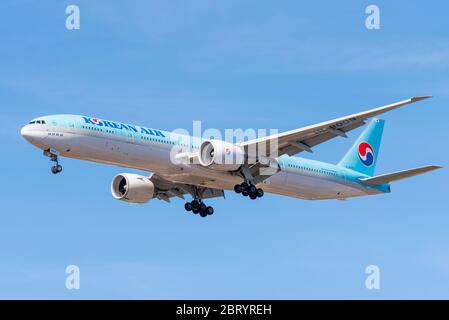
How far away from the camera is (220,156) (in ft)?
189

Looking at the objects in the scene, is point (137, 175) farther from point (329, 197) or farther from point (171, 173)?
point (329, 197)

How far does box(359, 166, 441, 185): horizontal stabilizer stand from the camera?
59.7m

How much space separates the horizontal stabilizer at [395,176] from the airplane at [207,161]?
0.02 meters

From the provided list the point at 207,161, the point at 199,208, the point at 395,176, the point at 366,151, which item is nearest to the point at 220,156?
the point at 207,161

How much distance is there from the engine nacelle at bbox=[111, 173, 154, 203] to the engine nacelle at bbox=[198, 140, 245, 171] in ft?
23.6

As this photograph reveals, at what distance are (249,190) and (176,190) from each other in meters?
7.23

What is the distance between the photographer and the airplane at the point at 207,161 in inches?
2186

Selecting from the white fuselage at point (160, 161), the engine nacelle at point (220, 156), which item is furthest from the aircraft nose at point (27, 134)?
the engine nacelle at point (220, 156)

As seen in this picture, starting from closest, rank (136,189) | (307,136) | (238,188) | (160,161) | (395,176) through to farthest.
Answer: (160,161), (307,136), (238,188), (395,176), (136,189)

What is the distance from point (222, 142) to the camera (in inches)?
2302

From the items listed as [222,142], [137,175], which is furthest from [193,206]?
[222,142]

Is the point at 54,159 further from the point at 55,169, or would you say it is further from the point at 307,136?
the point at 307,136

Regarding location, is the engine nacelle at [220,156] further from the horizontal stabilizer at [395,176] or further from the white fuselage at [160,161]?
the horizontal stabilizer at [395,176]

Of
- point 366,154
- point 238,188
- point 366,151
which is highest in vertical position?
point 366,151
